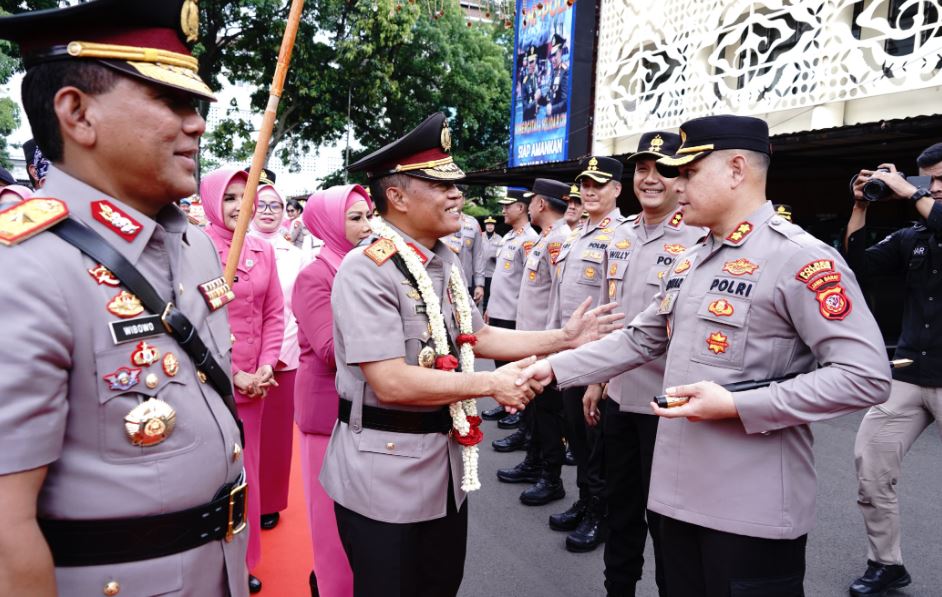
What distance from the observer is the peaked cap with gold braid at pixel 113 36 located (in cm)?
113

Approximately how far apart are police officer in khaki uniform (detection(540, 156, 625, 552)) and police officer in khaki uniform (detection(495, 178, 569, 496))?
0.26 metres

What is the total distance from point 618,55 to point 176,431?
39.4ft

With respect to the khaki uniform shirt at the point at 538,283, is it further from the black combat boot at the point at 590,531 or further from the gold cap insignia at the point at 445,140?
the gold cap insignia at the point at 445,140

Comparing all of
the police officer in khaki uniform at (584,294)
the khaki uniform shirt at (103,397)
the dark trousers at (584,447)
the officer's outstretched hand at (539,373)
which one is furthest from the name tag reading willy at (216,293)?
the police officer in khaki uniform at (584,294)

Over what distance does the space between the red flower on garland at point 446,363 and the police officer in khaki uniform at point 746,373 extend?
661 millimetres

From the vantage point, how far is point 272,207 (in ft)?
14.2

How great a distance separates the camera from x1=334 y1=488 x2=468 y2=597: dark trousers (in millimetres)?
1973

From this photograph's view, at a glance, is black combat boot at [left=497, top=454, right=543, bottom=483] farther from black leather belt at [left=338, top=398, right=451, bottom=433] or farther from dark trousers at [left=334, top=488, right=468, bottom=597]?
black leather belt at [left=338, top=398, right=451, bottom=433]

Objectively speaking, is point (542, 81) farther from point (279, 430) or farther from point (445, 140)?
point (445, 140)

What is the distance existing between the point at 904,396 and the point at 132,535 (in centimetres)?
354

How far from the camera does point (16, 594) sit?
101cm

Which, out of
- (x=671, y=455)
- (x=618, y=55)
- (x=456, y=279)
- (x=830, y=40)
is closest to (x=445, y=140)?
(x=456, y=279)

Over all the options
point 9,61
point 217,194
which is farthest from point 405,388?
point 9,61

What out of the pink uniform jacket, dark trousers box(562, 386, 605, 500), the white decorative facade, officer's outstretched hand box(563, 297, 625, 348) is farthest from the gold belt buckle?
the white decorative facade
